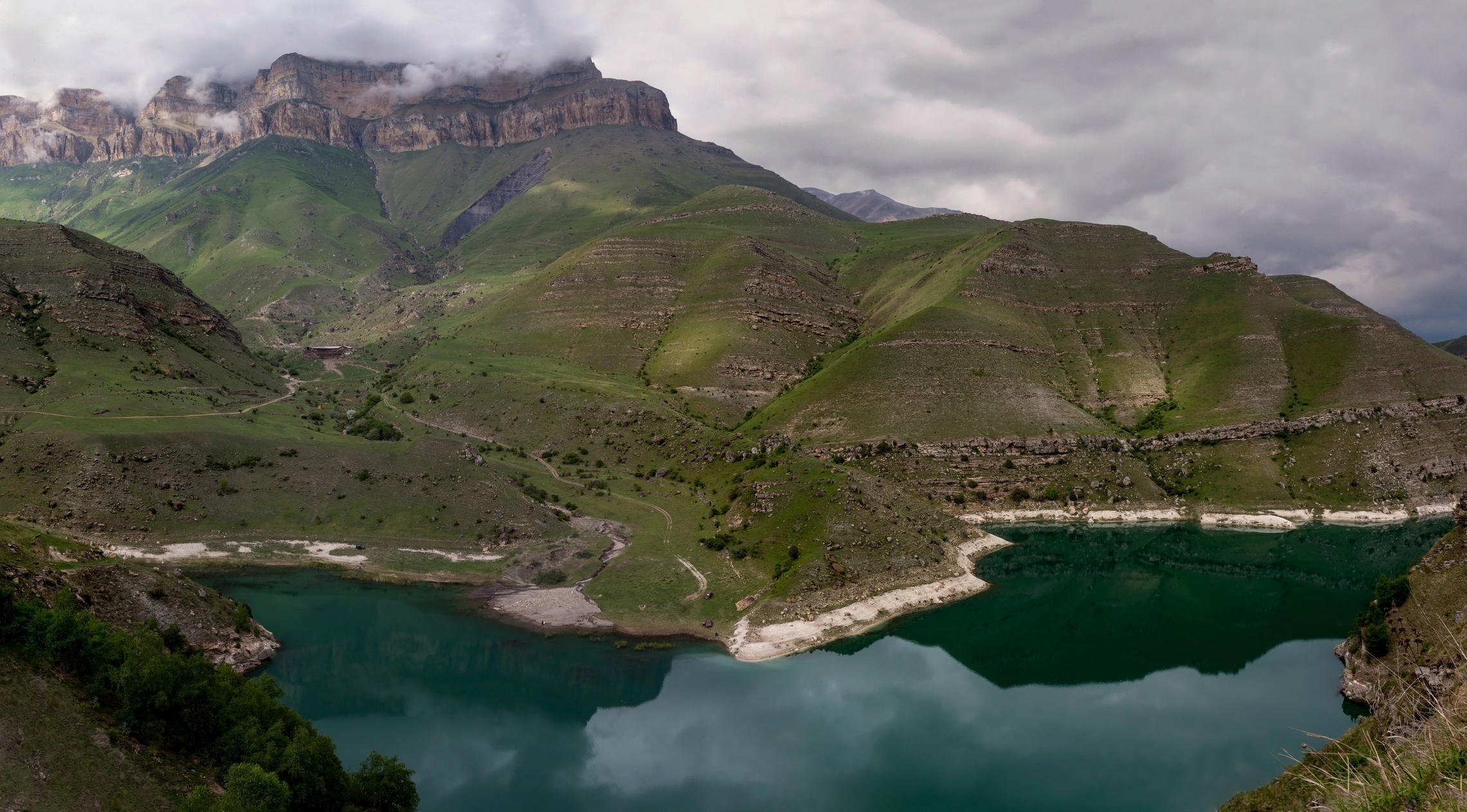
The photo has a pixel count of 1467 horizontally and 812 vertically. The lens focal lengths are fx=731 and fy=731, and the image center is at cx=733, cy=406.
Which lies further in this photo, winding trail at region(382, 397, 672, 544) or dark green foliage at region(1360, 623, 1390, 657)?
winding trail at region(382, 397, 672, 544)

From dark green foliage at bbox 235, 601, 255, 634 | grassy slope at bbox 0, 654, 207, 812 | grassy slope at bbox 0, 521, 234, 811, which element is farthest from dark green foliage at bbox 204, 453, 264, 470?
grassy slope at bbox 0, 654, 207, 812

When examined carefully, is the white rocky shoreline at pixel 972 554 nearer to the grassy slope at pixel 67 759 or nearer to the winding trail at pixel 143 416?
the grassy slope at pixel 67 759

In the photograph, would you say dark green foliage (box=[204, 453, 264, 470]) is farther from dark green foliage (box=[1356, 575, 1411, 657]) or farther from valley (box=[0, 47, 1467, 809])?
dark green foliage (box=[1356, 575, 1411, 657])

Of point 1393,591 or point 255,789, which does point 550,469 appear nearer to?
point 255,789

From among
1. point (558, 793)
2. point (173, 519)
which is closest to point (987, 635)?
point (558, 793)

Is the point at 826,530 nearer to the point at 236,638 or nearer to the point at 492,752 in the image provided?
the point at 492,752

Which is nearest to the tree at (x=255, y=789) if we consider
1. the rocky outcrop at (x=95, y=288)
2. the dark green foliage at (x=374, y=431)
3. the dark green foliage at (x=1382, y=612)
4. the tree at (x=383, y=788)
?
the tree at (x=383, y=788)
